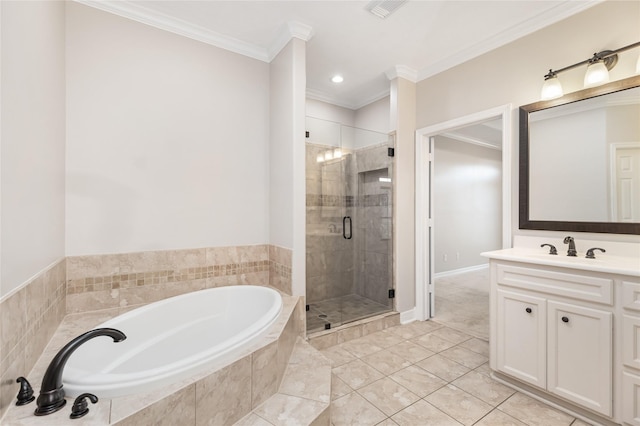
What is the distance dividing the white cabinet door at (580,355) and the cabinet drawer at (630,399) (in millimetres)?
53

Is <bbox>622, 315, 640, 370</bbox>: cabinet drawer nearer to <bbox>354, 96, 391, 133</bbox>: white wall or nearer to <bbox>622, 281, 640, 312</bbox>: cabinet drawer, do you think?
<bbox>622, 281, 640, 312</bbox>: cabinet drawer

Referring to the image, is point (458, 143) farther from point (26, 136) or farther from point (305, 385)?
point (26, 136)

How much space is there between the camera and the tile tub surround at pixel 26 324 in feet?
3.33

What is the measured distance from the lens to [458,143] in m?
5.27

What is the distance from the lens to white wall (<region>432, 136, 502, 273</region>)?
5.04m

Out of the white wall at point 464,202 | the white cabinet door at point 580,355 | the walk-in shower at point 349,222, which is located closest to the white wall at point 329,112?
the walk-in shower at point 349,222

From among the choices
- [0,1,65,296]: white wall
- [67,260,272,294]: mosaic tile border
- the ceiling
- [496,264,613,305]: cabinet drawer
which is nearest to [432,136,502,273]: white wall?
the ceiling

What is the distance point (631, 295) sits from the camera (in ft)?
A: 4.71

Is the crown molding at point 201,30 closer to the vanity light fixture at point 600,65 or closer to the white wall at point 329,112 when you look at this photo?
the white wall at point 329,112

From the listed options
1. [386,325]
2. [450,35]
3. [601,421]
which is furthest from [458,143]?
[601,421]

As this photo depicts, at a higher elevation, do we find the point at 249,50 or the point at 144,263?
the point at 249,50

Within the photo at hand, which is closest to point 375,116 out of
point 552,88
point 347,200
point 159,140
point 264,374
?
point 347,200

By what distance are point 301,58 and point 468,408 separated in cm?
289

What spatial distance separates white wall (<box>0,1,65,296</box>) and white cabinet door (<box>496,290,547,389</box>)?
8.83ft
